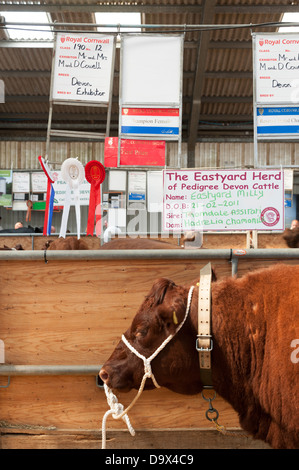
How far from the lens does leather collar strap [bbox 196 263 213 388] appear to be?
1896 mm

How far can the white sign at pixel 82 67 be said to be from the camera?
6324 millimetres

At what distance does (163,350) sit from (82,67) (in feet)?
17.6

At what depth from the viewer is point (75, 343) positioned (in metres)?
2.73

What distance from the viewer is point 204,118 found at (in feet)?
52.2

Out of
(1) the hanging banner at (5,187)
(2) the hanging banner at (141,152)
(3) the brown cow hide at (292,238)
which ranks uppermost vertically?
(1) the hanging banner at (5,187)

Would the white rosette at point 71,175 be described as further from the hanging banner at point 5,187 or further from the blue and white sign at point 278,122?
the hanging banner at point 5,187

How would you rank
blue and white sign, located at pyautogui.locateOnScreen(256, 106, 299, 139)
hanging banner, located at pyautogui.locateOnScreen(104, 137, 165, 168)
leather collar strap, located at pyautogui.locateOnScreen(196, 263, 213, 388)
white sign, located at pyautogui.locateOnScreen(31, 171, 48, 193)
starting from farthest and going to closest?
1. white sign, located at pyautogui.locateOnScreen(31, 171, 48, 193)
2. hanging banner, located at pyautogui.locateOnScreen(104, 137, 165, 168)
3. blue and white sign, located at pyautogui.locateOnScreen(256, 106, 299, 139)
4. leather collar strap, located at pyautogui.locateOnScreen(196, 263, 213, 388)

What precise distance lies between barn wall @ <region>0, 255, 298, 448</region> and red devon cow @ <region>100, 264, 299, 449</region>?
69 cm

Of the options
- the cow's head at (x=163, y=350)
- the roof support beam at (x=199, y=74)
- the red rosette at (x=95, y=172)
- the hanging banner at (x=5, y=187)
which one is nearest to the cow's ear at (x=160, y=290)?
the cow's head at (x=163, y=350)

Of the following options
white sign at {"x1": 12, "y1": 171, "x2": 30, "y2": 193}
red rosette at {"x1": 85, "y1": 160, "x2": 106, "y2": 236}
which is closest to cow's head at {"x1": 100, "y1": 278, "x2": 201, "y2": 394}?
red rosette at {"x1": 85, "y1": 160, "x2": 106, "y2": 236}

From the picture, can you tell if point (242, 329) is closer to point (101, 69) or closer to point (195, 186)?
point (195, 186)

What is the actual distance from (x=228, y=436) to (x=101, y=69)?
526cm

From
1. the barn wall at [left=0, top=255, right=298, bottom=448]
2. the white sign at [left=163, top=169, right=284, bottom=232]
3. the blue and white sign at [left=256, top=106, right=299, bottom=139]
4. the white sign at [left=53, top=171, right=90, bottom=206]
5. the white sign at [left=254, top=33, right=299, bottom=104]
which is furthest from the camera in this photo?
the white sign at [left=53, top=171, right=90, bottom=206]

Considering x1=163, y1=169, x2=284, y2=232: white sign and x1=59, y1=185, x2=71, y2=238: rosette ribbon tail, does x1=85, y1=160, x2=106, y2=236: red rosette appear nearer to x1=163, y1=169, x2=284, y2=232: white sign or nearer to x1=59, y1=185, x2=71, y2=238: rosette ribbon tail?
x1=59, y1=185, x2=71, y2=238: rosette ribbon tail
